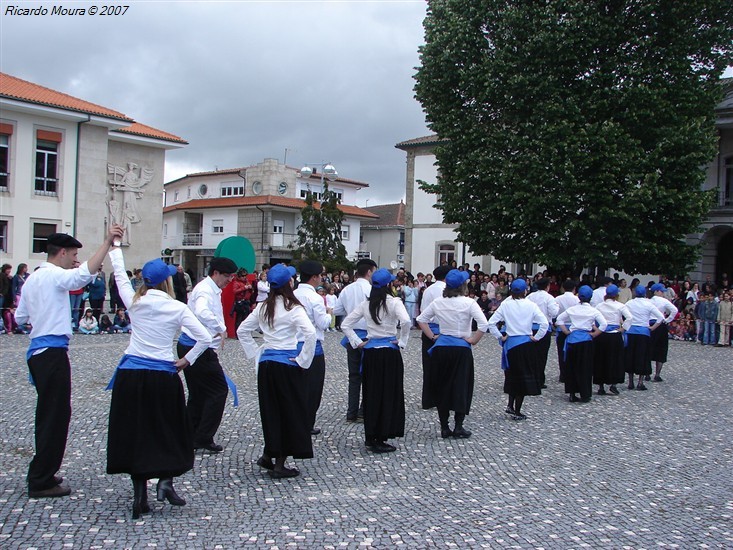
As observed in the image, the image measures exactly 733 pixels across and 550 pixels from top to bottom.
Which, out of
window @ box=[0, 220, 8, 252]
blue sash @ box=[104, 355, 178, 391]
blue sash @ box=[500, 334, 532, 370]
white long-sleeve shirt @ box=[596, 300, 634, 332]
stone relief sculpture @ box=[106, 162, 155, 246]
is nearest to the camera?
blue sash @ box=[104, 355, 178, 391]

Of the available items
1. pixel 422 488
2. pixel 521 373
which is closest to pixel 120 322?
pixel 521 373

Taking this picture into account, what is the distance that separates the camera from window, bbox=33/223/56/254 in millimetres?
29516

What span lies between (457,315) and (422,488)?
2.60 m

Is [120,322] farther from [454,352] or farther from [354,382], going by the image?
[454,352]

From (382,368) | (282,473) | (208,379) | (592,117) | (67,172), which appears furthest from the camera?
(67,172)

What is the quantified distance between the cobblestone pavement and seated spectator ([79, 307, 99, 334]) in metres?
8.38

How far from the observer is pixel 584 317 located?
38.8 ft

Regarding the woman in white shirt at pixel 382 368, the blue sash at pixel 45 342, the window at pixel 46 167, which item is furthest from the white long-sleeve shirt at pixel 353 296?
the window at pixel 46 167

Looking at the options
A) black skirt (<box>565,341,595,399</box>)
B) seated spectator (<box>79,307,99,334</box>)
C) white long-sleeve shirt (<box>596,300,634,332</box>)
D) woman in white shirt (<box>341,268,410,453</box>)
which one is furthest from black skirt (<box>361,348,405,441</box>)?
seated spectator (<box>79,307,99,334</box>)

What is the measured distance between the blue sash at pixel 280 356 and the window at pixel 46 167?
87.1 ft

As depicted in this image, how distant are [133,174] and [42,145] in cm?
519

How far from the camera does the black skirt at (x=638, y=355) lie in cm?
1314

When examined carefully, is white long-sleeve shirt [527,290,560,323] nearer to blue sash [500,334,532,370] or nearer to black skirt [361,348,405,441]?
blue sash [500,334,532,370]

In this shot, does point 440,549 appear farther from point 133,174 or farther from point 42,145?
point 133,174
